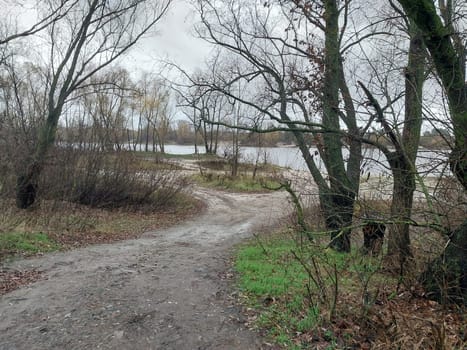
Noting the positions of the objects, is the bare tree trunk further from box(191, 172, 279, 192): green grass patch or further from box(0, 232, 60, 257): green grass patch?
box(191, 172, 279, 192): green grass patch

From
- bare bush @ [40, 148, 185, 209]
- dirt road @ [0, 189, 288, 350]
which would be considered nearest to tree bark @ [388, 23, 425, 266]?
dirt road @ [0, 189, 288, 350]

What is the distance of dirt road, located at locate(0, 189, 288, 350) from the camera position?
12.7 ft

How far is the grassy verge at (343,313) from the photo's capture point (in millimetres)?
3645

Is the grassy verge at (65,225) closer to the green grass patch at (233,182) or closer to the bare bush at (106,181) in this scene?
the bare bush at (106,181)

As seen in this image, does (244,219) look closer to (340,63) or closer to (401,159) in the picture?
(340,63)

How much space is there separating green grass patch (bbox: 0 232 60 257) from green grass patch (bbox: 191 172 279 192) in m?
15.3

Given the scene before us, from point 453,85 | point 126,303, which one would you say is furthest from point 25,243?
point 453,85

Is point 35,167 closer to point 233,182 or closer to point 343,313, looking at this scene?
point 343,313

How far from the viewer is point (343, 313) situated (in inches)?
168

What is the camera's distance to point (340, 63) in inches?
325

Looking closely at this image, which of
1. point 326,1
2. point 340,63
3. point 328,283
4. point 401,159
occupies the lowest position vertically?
point 328,283

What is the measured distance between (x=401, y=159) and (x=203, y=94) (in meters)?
5.19

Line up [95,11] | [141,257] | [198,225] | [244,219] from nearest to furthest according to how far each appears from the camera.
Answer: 1. [141,257]
2. [95,11]
3. [198,225]
4. [244,219]

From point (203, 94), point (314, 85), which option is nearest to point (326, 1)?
point (314, 85)
